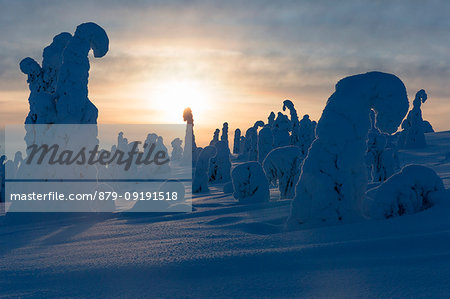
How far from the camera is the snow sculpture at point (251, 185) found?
11.1m

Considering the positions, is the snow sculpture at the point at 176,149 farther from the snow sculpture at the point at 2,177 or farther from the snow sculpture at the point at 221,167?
the snow sculpture at the point at 2,177

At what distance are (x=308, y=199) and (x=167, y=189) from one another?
31.3 ft

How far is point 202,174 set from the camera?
63.3 ft

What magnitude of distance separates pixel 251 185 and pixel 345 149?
6268 millimetres

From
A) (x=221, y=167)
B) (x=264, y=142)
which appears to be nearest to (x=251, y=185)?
(x=221, y=167)

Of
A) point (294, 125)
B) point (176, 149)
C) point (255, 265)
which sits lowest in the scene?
point (255, 265)

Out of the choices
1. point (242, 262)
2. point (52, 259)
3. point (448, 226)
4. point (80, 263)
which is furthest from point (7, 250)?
point (448, 226)

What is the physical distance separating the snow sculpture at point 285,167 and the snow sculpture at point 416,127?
25.5 metres

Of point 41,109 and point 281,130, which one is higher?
point 281,130

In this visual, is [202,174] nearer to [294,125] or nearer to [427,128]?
[294,125]

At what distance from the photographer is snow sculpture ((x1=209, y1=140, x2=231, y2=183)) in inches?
1036

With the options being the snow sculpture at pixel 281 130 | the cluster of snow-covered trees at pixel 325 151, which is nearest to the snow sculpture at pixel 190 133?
the snow sculpture at pixel 281 130

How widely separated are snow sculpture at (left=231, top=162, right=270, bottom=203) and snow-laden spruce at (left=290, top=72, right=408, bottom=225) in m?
5.92

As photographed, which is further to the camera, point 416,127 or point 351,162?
point 416,127
